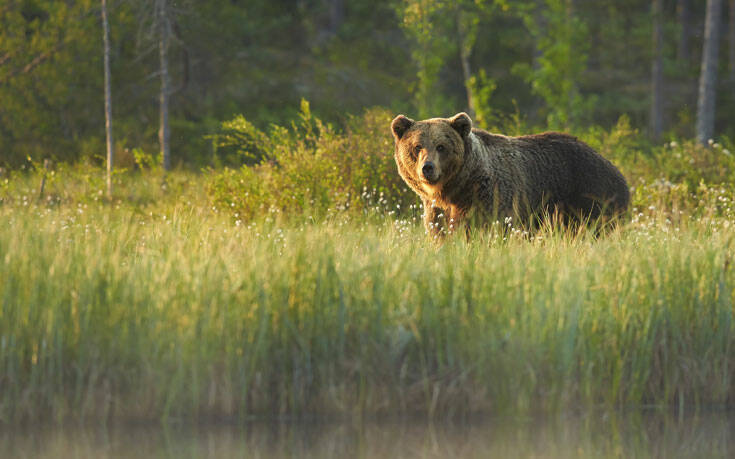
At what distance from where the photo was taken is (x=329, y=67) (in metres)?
27.6

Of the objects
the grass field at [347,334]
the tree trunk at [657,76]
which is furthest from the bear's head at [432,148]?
the tree trunk at [657,76]

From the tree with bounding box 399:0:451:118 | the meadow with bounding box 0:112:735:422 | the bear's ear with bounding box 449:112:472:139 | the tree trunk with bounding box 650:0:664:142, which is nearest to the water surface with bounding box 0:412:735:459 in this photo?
the meadow with bounding box 0:112:735:422

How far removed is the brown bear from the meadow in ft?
6.39

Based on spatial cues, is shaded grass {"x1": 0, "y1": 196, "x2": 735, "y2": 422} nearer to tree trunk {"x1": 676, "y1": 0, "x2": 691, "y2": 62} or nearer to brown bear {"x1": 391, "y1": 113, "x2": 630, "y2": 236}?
brown bear {"x1": 391, "y1": 113, "x2": 630, "y2": 236}

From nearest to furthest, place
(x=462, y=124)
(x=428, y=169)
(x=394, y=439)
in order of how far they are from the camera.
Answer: (x=394, y=439), (x=428, y=169), (x=462, y=124)

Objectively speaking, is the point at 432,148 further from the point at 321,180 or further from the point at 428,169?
the point at 321,180

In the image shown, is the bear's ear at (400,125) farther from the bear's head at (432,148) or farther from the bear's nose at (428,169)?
the bear's nose at (428,169)

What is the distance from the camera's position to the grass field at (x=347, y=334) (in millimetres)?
5234

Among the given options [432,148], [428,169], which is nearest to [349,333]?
[428,169]

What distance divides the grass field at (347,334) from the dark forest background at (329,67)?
780 cm

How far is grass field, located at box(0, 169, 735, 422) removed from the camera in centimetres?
523

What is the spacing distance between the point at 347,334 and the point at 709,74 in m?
17.4

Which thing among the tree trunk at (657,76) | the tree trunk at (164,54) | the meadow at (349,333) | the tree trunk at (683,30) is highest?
the tree trunk at (683,30)

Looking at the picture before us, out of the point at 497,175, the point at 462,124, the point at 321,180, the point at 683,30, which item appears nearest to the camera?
the point at 462,124
